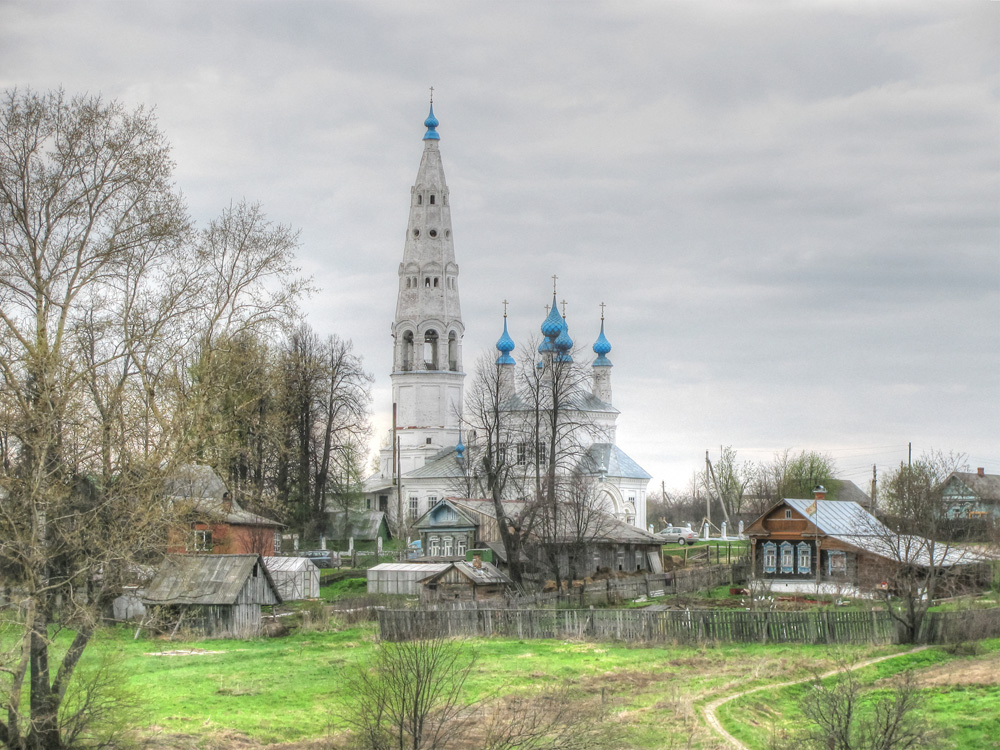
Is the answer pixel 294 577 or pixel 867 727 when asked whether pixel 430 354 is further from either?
pixel 867 727

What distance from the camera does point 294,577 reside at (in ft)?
120

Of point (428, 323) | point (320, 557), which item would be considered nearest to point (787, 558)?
point (320, 557)

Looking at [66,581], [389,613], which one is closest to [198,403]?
[66,581]

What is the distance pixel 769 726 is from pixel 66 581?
35.2ft

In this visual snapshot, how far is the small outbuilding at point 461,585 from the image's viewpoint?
34.7 m

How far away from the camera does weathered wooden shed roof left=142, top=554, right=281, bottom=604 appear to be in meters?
28.4

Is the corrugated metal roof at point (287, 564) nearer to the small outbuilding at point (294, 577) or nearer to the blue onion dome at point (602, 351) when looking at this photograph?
the small outbuilding at point (294, 577)

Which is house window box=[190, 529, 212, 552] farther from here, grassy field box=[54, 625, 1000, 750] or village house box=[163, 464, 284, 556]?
grassy field box=[54, 625, 1000, 750]

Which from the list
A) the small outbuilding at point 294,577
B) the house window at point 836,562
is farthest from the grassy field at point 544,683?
the house window at point 836,562

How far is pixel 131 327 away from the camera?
19625 mm

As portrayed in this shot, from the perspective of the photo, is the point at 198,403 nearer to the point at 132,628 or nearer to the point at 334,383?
the point at 132,628

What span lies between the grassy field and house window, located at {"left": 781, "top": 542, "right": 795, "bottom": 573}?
38.3 ft

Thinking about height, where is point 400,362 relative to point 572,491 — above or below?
above

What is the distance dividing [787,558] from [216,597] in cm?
1834
